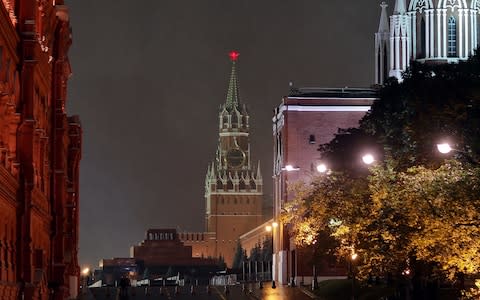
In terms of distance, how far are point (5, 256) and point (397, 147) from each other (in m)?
35.2

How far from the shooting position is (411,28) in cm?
13838

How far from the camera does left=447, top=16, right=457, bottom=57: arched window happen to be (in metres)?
136

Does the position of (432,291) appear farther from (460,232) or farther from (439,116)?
(460,232)

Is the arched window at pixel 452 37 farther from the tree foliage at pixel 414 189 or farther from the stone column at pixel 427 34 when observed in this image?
the tree foliage at pixel 414 189

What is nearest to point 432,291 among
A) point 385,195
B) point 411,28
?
point 385,195

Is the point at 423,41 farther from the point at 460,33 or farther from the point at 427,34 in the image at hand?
the point at 460,33

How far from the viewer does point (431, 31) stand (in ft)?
449

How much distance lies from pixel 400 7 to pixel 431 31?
14.1ft

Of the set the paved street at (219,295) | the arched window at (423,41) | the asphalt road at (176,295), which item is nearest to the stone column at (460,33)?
the arched window at (423,41)

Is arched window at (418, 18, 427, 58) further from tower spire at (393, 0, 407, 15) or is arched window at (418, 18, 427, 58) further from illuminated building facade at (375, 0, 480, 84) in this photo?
tower spire at (393, 0, 407, 15)

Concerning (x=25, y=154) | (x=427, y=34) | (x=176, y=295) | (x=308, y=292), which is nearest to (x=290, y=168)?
(x=308, y=292)

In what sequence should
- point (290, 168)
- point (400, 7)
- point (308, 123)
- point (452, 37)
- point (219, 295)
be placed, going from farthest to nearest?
point (400, 7) < point (452, 37) < point (308, 123) < point (290, 168) < point (219, 295)

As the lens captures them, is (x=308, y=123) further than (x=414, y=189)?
Yes

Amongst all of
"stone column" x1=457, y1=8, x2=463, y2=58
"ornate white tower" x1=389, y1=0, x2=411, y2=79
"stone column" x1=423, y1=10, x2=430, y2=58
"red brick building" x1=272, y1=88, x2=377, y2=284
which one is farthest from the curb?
"stone column" x1=457, y1=8, x2=463, y2=58
